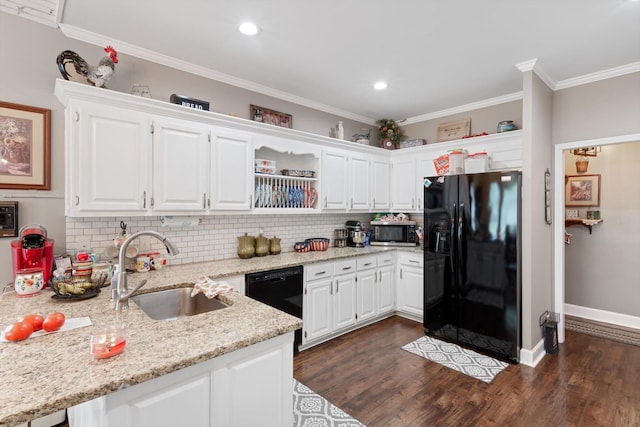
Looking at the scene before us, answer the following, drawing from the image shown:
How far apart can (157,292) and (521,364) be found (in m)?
3.21

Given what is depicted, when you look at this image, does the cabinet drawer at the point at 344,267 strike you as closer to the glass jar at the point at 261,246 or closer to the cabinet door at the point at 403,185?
the glass jar at the point at 261,246

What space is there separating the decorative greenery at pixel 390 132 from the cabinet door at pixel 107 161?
10.7ft

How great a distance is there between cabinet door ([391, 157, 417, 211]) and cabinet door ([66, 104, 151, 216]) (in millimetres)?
3206

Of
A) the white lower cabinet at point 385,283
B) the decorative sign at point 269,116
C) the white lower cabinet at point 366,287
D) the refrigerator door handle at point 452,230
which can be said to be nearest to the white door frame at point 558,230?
the refrigerator door handle at point 452,230

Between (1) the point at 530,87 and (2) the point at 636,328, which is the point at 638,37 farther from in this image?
(2) the point at 636,328

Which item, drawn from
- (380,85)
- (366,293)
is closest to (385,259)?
(366,293)

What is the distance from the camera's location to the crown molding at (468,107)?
3.73 meters

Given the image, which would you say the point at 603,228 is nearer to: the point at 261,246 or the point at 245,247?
the point at 261,246

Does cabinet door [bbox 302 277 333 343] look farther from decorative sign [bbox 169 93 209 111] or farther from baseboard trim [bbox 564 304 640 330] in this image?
baseboard trim [bbox 564 304 640 330]

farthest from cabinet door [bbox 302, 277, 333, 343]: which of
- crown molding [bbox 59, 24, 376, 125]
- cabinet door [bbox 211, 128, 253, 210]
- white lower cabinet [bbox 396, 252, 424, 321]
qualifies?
crown molding [bbox 59, 24, 376, 125]

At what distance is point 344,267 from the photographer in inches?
140

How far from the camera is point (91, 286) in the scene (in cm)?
194

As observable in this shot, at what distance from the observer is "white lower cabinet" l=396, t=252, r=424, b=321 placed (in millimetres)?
3943

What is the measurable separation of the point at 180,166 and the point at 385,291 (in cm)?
283
